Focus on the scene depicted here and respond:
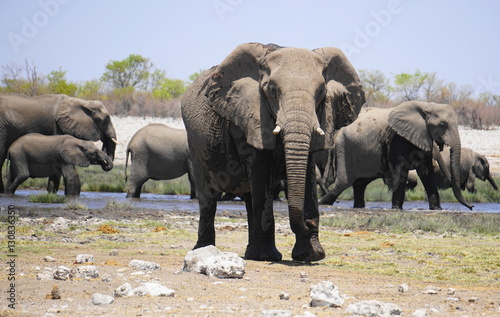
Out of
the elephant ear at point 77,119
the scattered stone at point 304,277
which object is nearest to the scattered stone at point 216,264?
the scattered stone at point 304,277

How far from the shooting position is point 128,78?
212ft

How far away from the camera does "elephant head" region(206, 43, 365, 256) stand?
673 cm

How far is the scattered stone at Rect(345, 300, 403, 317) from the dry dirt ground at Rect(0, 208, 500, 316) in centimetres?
13

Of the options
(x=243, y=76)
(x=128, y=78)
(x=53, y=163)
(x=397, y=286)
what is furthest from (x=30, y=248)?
(x=128, y=78)

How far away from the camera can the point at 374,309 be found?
4797mm

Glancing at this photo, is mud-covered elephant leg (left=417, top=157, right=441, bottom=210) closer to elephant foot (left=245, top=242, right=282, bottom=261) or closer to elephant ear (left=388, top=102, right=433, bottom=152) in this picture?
elephant ear (left=388, top=102, right=433, bottom=152)

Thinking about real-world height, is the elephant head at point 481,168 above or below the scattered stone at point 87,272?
above

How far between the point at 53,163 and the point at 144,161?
220 cm

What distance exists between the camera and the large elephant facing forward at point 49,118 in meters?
20.8

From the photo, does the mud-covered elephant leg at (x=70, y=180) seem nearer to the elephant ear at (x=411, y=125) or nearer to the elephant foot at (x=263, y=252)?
the elephant ear at (x=411, y=125)

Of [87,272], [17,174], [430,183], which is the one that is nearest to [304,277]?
[87,272]

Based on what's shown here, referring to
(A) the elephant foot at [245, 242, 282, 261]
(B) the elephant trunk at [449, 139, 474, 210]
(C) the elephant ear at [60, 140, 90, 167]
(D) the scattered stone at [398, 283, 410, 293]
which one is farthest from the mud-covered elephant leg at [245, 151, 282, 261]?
(C) the elephant ear at [60, 140, 90, 167]

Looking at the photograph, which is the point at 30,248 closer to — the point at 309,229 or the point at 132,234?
the point at 132,234

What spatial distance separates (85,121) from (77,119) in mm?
245
